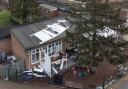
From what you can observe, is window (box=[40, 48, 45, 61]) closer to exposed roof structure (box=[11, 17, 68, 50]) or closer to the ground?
exposed roof structure (box=[11, 17, 68, 50])

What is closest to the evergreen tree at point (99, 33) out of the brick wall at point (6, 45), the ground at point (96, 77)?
the ground at point (96, 77)

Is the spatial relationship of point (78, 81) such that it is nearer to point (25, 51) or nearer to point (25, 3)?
point (25, 51)

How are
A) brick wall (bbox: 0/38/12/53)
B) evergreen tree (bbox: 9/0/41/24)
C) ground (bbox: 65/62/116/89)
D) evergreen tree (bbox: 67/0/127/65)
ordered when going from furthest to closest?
evergreen tree (bbox: 9/0/41/24), brick wall (bbox: 0/38/12/53), ground (bbox: 65/62/116/89), evergreen tree (bbox: 67/0/127/65)

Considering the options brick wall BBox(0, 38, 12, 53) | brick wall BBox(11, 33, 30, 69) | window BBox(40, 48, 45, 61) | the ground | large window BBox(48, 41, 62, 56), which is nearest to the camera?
the ground

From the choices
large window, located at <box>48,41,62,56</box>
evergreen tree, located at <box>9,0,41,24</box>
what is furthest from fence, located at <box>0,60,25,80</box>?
evergreen tree, located at <box>9,0,41,24</box>

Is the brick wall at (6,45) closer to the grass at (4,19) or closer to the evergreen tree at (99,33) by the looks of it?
the evergreen tree at (99,33)

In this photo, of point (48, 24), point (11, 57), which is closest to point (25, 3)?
point (48, 24)
